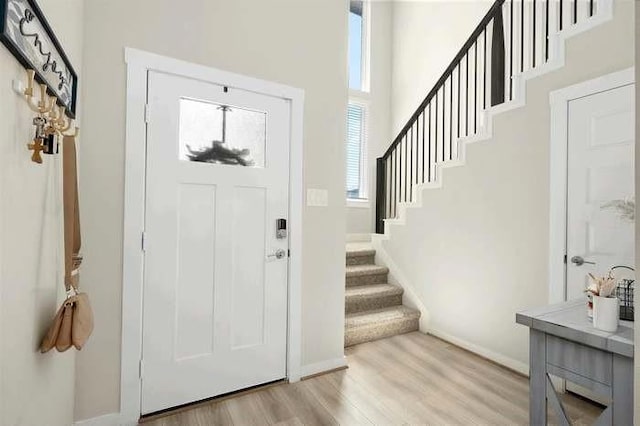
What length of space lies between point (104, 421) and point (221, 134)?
1.83 m

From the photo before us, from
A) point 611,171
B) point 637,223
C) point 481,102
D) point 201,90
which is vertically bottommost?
point 637,223

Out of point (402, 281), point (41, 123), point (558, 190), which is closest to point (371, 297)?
point (402, 281)

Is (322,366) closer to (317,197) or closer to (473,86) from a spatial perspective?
(317,197)

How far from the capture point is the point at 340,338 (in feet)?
8.89

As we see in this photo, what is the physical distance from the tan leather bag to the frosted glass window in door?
826 mm

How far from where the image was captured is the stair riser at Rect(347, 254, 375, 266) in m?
4.01

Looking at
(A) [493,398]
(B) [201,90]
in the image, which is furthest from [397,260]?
(B) [201,90]

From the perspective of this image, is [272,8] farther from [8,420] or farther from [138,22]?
[8,420]

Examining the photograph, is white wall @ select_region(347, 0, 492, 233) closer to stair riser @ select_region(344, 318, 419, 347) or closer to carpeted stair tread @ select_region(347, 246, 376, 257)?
carpeted stair tread @ select_region(347, 246, 376, 257)

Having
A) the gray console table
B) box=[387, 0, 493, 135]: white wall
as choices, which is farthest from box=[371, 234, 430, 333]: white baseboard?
box=[387, 0, 493, 135]: white wall

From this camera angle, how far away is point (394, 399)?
87.5 inches

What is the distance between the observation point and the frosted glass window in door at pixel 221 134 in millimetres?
2111

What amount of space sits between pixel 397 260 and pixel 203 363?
2.44m

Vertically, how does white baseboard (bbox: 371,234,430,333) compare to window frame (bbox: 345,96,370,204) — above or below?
below
